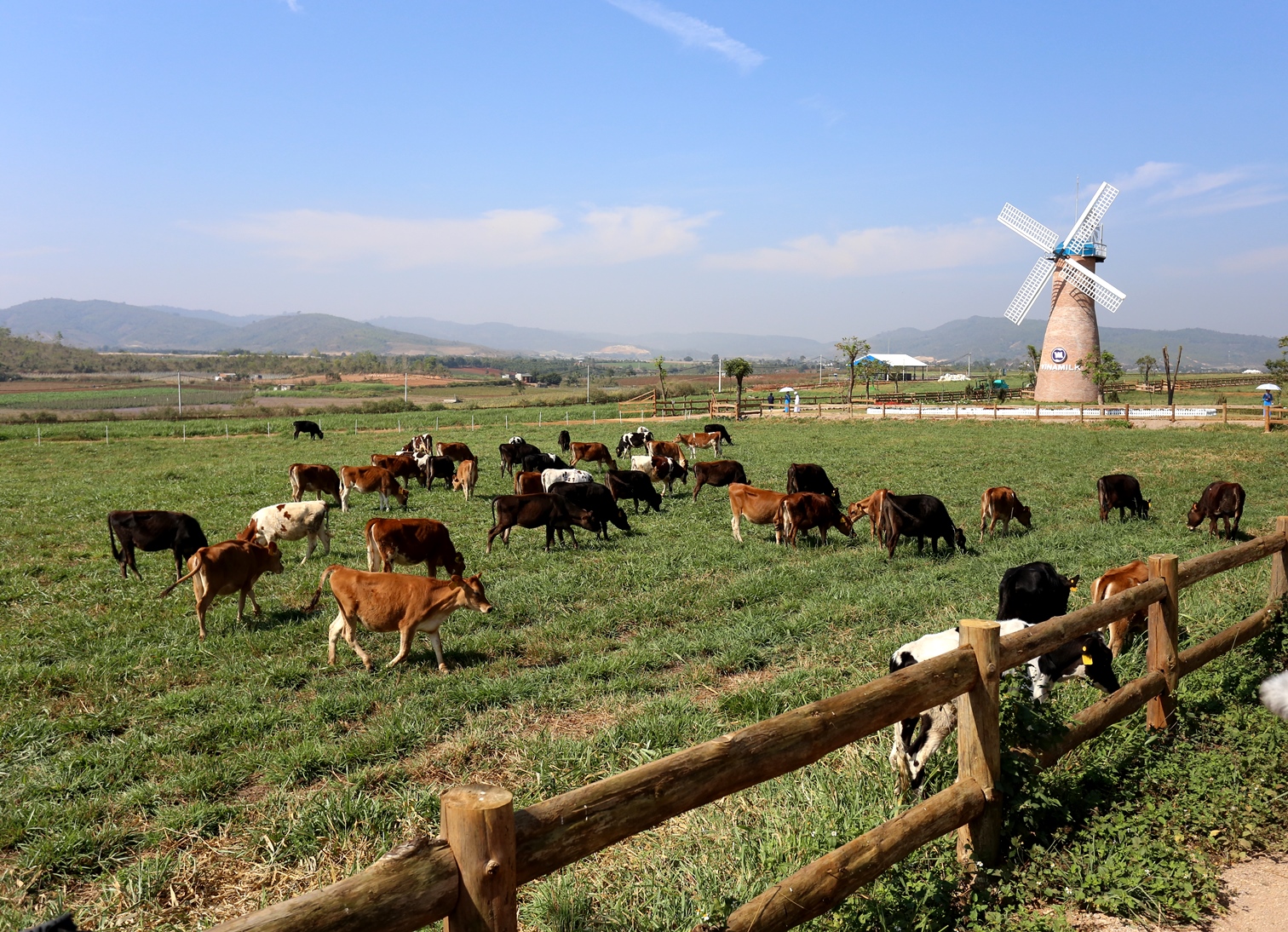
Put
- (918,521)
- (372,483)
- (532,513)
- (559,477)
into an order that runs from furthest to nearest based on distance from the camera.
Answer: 1. (559,477)
2. (372,483)
3. (532,513)
4. (918,521)

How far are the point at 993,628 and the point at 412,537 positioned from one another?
8981mm

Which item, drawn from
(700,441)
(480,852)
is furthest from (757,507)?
(700,441)

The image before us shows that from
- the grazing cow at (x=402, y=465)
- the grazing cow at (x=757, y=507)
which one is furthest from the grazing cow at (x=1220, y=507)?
the grazing cow at (x=402, y=465)

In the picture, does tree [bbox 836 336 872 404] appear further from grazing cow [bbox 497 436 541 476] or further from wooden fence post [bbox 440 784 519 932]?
wooden fence post [bbox 440 784 519 932]

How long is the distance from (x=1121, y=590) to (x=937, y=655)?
3.76 metres

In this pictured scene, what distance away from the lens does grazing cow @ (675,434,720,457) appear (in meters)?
29.7

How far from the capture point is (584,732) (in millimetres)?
6461

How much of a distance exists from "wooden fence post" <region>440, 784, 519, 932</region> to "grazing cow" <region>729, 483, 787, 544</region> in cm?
1151

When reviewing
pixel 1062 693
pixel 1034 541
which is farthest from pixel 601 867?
pixel 1034 541

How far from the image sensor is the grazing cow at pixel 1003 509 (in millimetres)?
13922

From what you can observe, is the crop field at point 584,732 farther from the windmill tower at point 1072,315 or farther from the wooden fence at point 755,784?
the windmill tower at point 1072,315

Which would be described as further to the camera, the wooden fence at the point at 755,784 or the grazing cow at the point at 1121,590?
the grazing cow at the point at 1121,590

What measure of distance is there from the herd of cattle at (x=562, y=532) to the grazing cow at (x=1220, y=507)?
2 cm

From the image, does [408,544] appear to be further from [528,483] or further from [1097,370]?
[1097,370]
